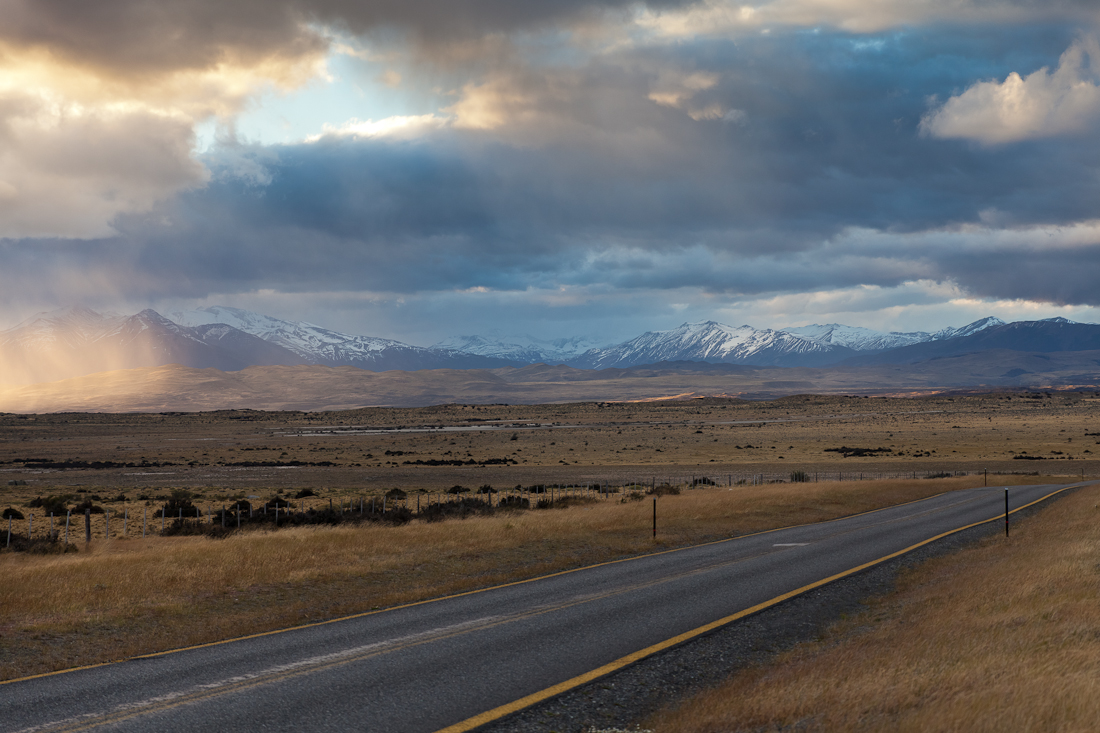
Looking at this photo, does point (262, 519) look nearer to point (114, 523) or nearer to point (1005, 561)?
point (114, 523)

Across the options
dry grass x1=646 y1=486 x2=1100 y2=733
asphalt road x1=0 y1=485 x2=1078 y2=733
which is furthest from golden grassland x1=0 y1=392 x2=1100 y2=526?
dry grass x1=646 y1=486 x2=1100 y2=733

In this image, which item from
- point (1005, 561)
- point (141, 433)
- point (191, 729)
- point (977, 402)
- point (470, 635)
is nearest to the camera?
point (191, 729)

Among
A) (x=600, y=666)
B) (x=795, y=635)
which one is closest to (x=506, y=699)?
(x=600, y=666)

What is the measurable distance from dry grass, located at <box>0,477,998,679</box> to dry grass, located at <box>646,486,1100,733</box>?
7953 millimetres

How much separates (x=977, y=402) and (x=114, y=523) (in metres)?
187

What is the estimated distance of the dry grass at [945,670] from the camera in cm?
665

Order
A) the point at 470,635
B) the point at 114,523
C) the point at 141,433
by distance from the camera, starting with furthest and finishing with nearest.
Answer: the point at 141,433 < the point at 114,523 < the point at 470,635

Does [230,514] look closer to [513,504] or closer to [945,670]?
[513,504]

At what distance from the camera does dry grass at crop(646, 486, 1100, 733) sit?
6652mm

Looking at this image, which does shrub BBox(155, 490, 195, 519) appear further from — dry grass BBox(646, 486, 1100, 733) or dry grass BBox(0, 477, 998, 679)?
dry grass BBox(646, 486, 1100, 733)

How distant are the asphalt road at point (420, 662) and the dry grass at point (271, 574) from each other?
1.39m

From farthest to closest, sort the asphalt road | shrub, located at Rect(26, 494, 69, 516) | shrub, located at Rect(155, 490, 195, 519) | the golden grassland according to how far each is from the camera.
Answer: the golden grassland, shrub, located at Rect(26, 494, 69, 516), shrub, located at Rect(155, 490, 195, 519), the asphalt road

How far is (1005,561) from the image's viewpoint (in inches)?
674

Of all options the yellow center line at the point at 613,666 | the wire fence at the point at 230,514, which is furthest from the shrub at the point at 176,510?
the yellow center line at the point at 613,666
